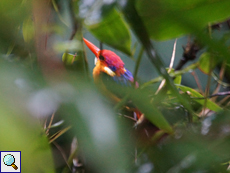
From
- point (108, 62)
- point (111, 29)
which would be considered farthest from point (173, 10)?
point (108, 62)

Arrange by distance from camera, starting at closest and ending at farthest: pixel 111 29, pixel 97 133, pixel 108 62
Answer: pixel 97 133
pixel 111 29
pixel 108 62

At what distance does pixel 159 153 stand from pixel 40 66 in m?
0.21

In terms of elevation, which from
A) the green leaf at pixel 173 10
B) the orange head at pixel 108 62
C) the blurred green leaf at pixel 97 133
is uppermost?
the green leaf at pixel 173 10

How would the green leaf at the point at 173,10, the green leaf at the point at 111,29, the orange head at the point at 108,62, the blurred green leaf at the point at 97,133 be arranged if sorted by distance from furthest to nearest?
the orange head at the point at 108,62 < the green leaf at the point at 111,29 < the green leaf at the point at 173,10 < the blurred green leaf at the point at 97,133

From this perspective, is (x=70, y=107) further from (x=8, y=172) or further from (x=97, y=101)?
(x=8, y=172)

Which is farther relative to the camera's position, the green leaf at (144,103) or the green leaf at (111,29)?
the green leaf at (111,29)

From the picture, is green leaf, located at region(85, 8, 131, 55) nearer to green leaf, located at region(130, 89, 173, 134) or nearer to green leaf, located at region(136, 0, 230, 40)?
green leaf, located at region(136, 0, 230, 40)

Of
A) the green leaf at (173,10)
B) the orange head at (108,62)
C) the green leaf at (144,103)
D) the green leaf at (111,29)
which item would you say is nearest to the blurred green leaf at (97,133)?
the green leaf at (144,103)

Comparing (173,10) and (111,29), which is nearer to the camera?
(173,10)

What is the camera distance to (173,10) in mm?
288

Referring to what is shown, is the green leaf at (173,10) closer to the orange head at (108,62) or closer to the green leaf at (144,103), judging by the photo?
the green leaf at (144,103)

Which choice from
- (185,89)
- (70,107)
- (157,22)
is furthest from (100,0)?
(185,89)

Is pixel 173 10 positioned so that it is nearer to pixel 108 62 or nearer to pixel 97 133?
pixel 97 133

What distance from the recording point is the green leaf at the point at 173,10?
308 mm
